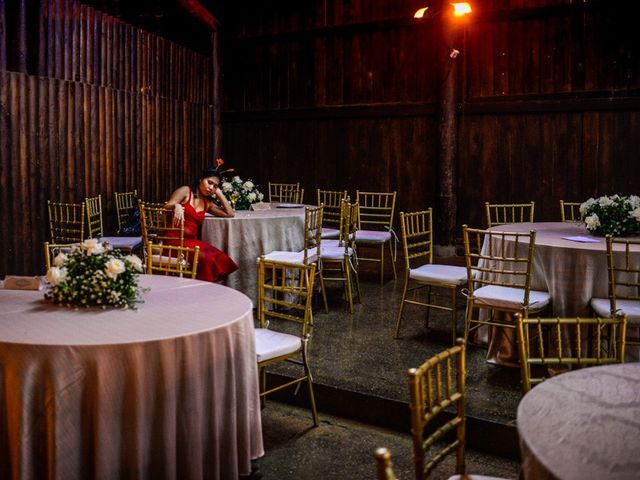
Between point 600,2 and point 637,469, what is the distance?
740 cm

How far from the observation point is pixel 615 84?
763 centimetres

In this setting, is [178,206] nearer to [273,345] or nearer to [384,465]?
[273,345]

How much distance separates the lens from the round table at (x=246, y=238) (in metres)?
5.77

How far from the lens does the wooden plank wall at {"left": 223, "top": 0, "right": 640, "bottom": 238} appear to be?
775 cm

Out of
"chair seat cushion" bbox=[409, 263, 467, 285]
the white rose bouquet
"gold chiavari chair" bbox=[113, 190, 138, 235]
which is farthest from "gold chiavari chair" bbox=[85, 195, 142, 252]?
"chair seat cushion" bbox=[409, 263, 467, 285]

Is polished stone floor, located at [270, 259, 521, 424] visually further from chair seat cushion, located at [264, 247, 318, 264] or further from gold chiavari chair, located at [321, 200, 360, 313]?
chair seat cushion, located at [264, 247, 318, 264]

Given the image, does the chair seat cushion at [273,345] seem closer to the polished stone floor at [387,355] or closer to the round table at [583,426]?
the polished stone floor at [387,355]

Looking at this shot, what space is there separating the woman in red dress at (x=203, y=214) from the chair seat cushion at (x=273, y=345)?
1840 mm

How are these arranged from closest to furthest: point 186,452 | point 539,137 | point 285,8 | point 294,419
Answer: point 186,452
point 294,419
point 539,137
point 285,8

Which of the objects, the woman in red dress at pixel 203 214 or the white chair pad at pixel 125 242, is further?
the white chair pad at pixel 125 242

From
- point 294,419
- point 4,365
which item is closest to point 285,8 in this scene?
point 294,419

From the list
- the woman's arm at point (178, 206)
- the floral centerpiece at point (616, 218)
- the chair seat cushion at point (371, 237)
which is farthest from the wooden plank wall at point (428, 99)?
the woman's arm at point (178, 206)

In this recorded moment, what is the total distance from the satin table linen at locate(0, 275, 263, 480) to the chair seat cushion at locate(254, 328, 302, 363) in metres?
0.53

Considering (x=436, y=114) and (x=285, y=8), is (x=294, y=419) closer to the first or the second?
(x=436, y=114)
